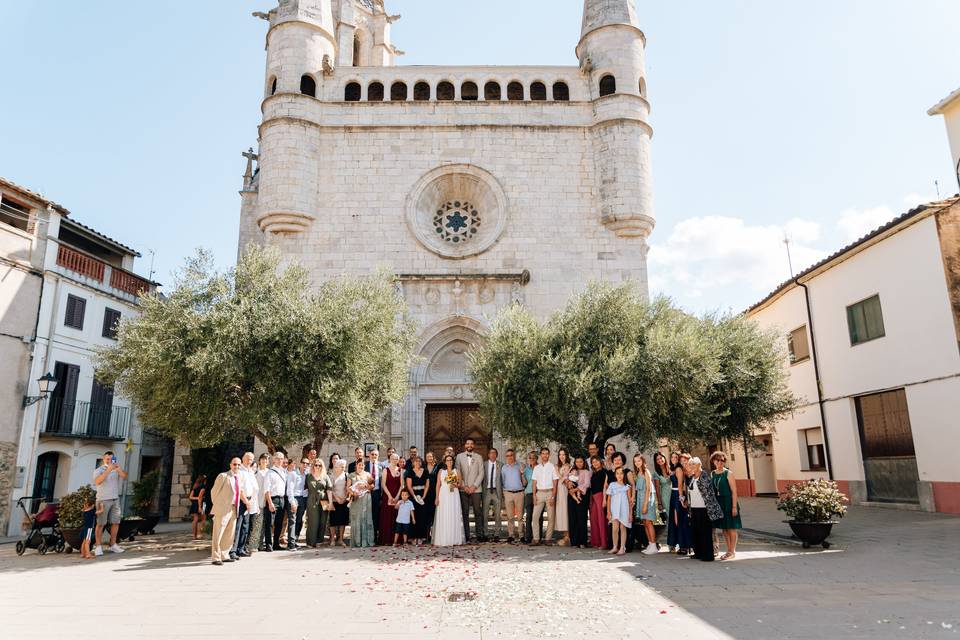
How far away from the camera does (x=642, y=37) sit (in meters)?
20.5

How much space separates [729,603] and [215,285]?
10935 millimetres

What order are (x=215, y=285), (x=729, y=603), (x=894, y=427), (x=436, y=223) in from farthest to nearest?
(x=436, y=223) → (x=894, y=427) → (x=215, y=285) → (x=729, y=603)

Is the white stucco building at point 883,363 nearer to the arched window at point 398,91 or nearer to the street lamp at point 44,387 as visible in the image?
the arched window at point 398,91

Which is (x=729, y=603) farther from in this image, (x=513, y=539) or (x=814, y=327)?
(x=814, y=327)

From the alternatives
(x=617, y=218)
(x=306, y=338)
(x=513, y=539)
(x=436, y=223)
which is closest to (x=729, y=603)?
(x=513, y=539)

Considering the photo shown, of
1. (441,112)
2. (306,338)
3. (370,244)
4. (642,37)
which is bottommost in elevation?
(306,338)

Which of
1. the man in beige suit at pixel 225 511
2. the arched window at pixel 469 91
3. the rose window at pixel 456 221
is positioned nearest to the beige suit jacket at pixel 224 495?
the man in beige suit at pixel 225 511

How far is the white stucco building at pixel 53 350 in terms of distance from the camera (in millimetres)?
16641

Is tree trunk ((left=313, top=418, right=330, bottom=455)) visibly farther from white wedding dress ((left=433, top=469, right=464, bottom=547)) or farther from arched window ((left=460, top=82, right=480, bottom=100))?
arched window ((left=460, top=82, right=480, bottom=100))

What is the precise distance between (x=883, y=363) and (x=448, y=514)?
1224cm

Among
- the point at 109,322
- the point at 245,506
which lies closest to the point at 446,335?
the point at 245,506

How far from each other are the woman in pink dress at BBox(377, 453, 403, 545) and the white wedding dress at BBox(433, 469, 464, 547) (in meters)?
0.84

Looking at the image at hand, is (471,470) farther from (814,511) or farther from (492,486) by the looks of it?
(814,511)

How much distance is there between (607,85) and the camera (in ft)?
65.8
